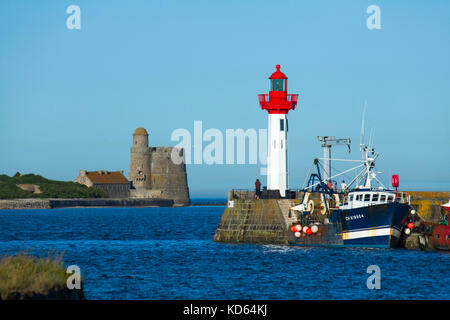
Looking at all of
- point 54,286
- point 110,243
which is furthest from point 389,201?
point 54,286

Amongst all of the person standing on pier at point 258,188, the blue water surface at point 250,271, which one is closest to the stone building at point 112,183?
the blue water surface at point 250,271

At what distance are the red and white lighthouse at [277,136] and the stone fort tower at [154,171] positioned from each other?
11972cm

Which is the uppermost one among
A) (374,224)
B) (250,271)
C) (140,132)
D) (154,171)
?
(140,132)

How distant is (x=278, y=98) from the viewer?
5762 centimetres

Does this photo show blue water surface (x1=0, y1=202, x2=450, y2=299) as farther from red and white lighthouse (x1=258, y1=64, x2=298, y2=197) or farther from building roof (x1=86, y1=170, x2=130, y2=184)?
building roof (x1=86, y1=170, x2=130, y2=184)

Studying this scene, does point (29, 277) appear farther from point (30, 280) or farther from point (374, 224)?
point (374, 224)

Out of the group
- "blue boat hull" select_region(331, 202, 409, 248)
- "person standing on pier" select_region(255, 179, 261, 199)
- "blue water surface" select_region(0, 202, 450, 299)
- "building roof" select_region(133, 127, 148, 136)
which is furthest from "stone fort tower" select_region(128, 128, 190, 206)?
"blue boat hull" select_region(331, 202, 409, 248)

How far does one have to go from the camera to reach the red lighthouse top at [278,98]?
57500 mm

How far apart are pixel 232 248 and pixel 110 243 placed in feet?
50.3

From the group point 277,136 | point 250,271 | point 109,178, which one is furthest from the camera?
point 109,178

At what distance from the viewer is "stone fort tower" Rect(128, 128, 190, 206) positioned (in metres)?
179

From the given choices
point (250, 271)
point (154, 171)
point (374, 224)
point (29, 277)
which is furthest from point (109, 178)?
point (29, 277)

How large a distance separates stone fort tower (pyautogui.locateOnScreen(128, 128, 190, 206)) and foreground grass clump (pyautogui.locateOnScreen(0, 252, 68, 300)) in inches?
6000

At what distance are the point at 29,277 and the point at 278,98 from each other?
3711 centimetres
